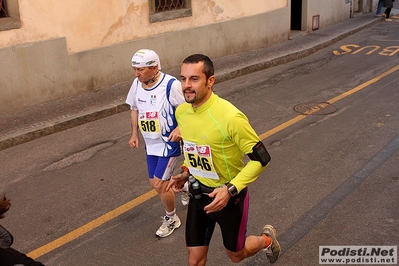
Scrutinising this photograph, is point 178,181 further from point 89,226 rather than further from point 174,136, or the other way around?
point 89,226

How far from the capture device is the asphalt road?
5.48 metres

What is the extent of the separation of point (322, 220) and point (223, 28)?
9104mm

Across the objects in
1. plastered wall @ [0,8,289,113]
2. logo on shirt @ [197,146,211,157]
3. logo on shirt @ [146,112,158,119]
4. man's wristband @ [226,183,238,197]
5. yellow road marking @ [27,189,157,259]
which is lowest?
yellow road marking @ [27,189,157,259]

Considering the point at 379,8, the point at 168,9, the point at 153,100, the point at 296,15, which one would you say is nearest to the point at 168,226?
the point at 153,100

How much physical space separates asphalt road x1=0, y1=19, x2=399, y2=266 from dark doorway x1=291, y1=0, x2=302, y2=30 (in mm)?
7584

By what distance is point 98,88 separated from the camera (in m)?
11.4

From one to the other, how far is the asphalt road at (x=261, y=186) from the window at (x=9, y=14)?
2.24 metres

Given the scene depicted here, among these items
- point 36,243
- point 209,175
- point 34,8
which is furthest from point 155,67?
point 34,8

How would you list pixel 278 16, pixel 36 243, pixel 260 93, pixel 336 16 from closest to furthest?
pixel 36 243, pixel 260 93, pixel 278 16, pixel 336 16

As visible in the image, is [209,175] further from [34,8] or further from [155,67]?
[34,8]

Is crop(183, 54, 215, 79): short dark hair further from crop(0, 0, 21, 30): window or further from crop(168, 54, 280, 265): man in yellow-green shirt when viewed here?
crop(0, 0, 21, 30): window

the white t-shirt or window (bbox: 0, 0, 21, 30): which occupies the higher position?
window (bbox: 0, 0, 21, 30)

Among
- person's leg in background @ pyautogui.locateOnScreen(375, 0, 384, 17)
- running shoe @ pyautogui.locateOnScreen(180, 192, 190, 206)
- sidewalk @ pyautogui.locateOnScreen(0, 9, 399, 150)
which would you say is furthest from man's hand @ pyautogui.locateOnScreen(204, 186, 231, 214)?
person's leg in background @ pyautogui.locateOnScreen(375, 0, 384, 17)

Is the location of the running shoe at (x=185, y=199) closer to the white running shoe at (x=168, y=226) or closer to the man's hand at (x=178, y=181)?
the white running shoe at (x=168, y=226)
